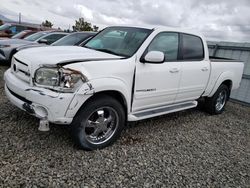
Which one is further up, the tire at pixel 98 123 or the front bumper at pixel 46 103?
the front bumper at pixel 46 103

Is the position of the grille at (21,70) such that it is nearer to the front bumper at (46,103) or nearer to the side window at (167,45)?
the front bumper at (46,103)

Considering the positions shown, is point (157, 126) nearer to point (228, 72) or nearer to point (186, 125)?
point (186, 125)

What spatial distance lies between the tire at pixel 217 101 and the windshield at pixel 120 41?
107 inches

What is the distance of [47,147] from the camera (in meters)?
3.08

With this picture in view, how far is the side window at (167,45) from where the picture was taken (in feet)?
12.1

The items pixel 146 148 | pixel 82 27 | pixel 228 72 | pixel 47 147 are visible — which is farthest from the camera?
pixel 82 27

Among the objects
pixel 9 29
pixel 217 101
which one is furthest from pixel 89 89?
pixel 9 29

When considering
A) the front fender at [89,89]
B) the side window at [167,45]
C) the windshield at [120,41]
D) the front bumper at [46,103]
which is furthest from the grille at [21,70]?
the side window at [167,45]

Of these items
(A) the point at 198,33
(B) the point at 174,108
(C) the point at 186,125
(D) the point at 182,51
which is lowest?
(C) the point at 186,125

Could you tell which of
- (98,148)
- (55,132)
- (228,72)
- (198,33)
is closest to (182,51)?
(198,33)

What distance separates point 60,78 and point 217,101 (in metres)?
4.32

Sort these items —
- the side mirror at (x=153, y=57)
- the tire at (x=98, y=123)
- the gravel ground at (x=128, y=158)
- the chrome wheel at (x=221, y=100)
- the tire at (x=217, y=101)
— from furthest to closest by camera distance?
1. the chrome wheel at (x=221, y=100)
2. the tire at (x=217, y=101)
3. the side mirror at (x=153, y=57)
4. the tire at (x=98, y=123)
5. the gravel ground at (x=128, y=158)

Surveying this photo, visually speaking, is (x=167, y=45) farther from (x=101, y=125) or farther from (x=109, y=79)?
(x=101, y=125)

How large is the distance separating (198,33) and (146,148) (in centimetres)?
278
